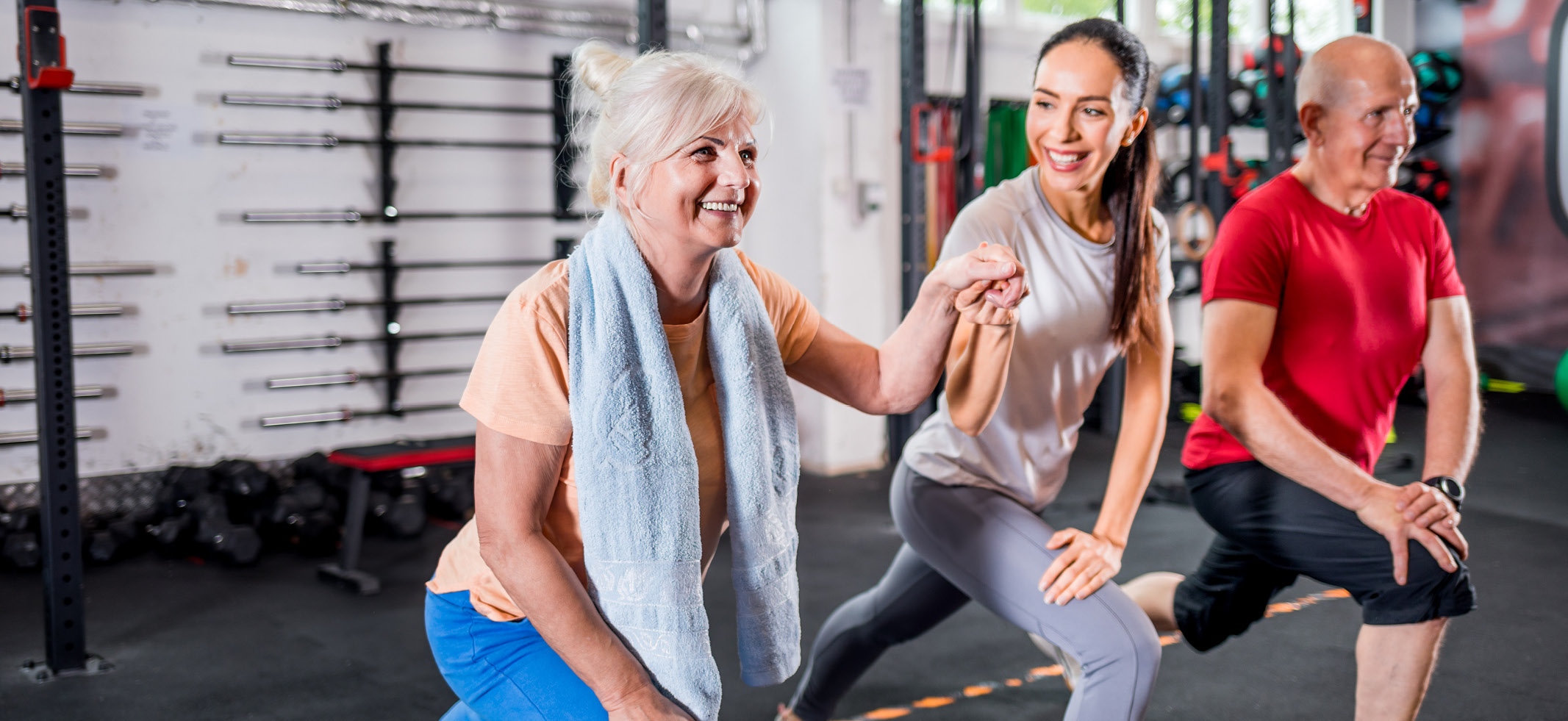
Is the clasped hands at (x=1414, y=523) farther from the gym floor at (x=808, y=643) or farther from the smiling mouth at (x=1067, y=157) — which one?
the gym floor at (x=808, y=643)

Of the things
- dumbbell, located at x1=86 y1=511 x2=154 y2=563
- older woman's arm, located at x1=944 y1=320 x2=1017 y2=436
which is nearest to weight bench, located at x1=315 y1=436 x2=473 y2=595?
dumbbell, located at x1=86 y1=511 x2=154 y2=563

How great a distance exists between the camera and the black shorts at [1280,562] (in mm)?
1653

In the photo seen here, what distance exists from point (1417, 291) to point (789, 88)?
390 cm

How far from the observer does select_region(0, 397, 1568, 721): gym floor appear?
2.62 m

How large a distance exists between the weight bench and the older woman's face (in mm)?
2737

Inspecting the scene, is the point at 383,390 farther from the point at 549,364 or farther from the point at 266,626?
the point at 549,364

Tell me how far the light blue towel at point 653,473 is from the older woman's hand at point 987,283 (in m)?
0.29

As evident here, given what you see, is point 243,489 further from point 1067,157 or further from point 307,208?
point 1067,157

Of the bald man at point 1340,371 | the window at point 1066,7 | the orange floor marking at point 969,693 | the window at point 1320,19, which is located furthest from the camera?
the window at point 1320,19

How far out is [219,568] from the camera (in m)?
4.00

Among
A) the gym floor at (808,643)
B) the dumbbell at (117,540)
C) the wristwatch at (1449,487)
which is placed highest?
the wristwatch at (1449,487)

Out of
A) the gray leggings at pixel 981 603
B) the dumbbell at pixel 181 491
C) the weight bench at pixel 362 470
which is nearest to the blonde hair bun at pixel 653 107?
the gray leggings at pixel 981 603

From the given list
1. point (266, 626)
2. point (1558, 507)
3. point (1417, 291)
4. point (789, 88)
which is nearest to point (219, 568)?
point (266, 626)

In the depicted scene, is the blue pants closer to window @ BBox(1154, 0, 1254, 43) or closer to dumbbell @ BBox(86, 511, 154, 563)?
dumbbell @ BBox(86, 511, 154, 563)
